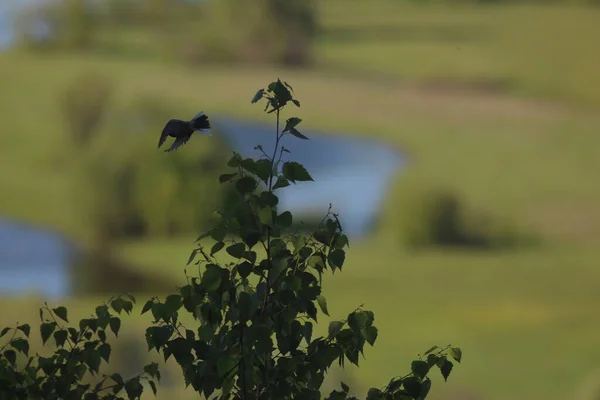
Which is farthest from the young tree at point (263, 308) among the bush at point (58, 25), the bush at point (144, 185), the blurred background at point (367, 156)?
the bush at point (58, 25)

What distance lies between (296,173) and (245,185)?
65mm

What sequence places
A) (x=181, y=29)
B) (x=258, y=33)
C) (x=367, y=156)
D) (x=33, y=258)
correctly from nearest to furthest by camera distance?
(x=33, y=258), (x=367, y=156), (x=258, y=33), (x=181, y=29)

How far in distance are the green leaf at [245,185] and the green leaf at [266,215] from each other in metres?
0.02

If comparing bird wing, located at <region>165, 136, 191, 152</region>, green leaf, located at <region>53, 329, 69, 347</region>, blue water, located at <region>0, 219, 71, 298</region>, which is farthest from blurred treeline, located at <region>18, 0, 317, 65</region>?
bird wing, located at <region>165, 136, 191, 152</region>

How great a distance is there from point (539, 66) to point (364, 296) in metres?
3.23

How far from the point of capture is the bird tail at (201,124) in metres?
1.19

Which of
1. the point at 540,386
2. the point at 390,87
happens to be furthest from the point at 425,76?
the point at 540,386

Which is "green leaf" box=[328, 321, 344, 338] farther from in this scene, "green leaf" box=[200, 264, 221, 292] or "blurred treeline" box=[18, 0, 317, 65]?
"blurred treeline" box=[18, 0, 317, 65]

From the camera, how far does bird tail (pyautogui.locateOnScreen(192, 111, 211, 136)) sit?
1.19 metres

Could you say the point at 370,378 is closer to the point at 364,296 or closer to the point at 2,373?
the point at 364,296

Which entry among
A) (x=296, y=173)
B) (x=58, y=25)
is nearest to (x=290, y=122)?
(x=296, y=173)

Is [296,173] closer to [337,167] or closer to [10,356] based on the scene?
[10,356]

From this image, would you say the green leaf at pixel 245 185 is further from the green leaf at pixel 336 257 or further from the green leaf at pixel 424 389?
the green leaf at pixel 424 389

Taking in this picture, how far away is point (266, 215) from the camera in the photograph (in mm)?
1080
